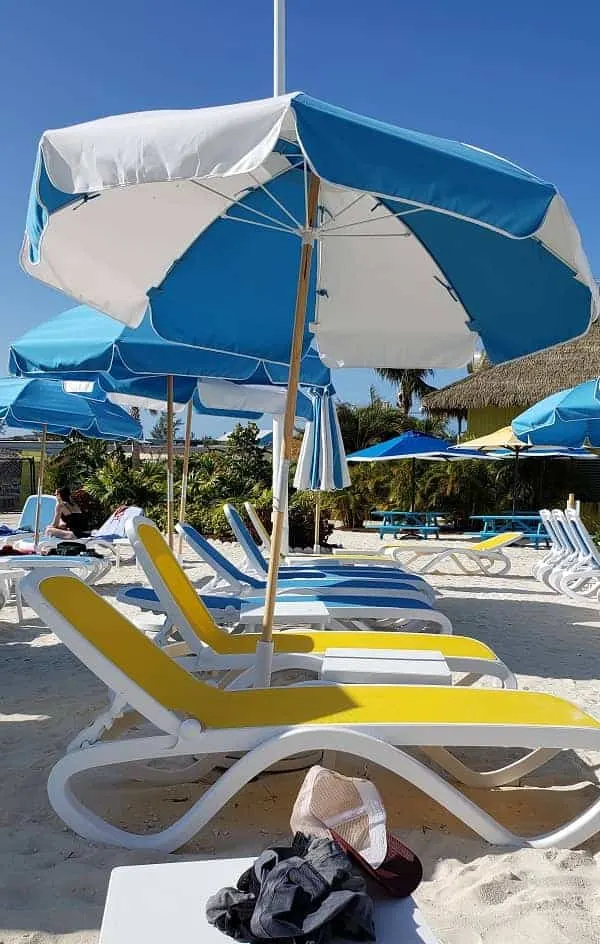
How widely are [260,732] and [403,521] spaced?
53.1ft

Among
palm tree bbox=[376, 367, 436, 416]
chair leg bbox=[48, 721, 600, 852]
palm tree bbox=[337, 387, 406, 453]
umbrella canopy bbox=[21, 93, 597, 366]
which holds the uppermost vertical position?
palm tree bbox=[376, 367, 436, 416]

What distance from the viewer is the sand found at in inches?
95.6

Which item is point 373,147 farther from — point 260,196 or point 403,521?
point 403,521

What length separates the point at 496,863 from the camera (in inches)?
109

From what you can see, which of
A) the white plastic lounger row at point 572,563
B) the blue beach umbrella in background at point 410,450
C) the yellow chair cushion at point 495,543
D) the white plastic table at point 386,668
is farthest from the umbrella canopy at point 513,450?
the white plastic table at point 386,668

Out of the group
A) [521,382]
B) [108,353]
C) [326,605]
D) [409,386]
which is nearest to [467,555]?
[326,605]

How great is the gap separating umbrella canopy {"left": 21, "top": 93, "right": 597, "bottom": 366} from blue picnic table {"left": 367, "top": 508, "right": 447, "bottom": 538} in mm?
11706

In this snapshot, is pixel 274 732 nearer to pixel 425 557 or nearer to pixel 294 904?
pixel 294 904

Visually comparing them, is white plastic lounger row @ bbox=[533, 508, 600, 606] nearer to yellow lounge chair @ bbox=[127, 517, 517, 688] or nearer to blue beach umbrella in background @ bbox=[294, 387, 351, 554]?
blue beach umbrella in background @ bbox=[294, 387, 351, 554]

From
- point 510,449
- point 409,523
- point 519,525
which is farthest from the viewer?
point 510,449

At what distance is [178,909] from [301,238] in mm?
3492

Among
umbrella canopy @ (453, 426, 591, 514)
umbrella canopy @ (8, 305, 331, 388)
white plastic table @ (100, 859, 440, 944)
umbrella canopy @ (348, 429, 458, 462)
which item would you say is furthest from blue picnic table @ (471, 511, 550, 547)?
white plastic table @ (100, 859, 440, 944)

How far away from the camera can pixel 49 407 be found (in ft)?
31.2

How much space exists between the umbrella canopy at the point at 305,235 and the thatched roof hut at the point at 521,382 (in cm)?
1835
